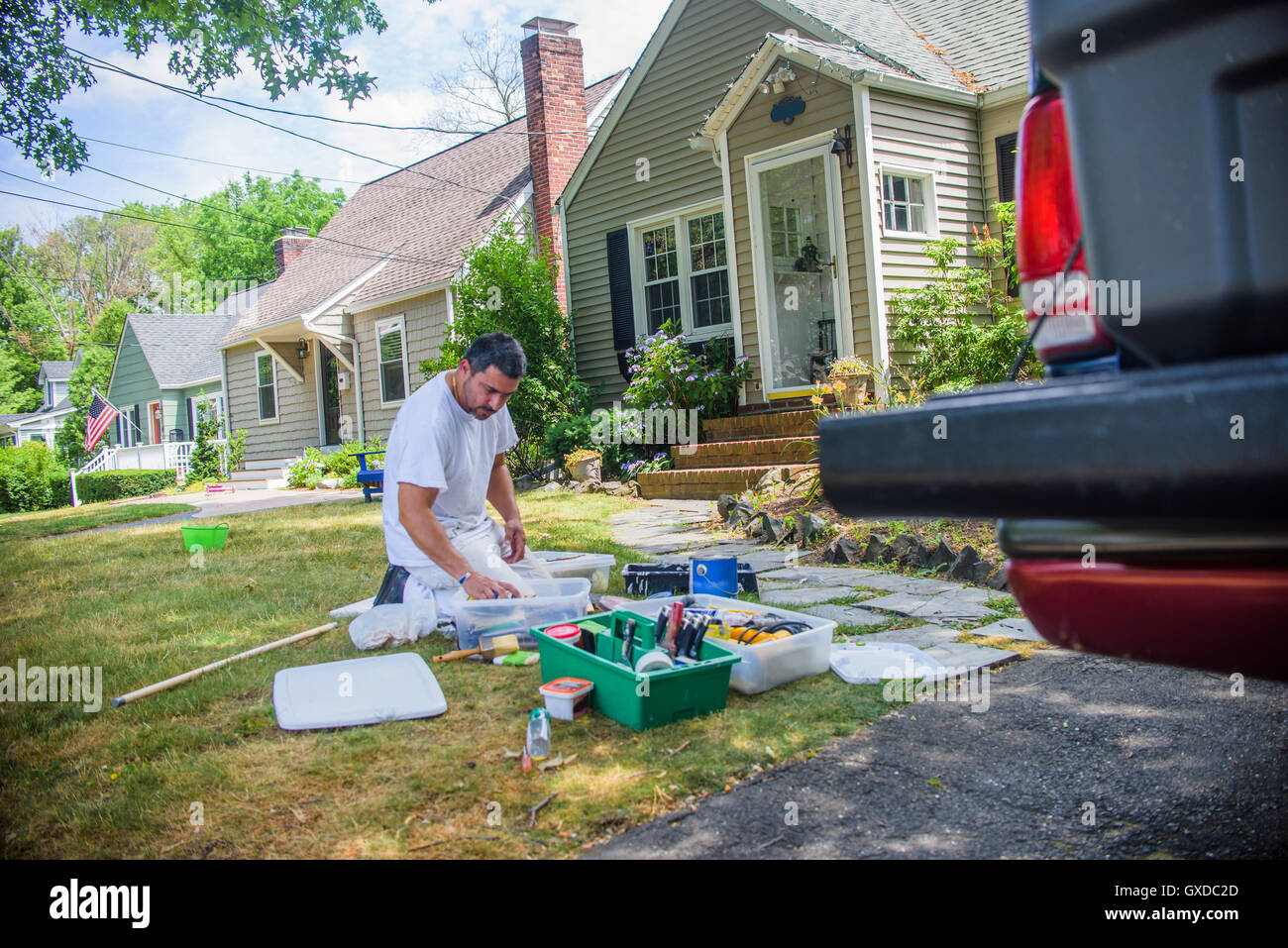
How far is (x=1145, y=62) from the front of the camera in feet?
3.26

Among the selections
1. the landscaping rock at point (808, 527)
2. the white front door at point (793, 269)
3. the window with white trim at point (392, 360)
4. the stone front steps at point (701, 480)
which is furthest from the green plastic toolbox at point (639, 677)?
the window with white trim at point (392, 360)

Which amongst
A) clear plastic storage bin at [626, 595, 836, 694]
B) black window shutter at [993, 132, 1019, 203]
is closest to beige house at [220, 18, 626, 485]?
black window shutter at [993, 132, 1019, 203]

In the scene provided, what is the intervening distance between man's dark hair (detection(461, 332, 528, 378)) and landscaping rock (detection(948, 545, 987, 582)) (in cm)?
266

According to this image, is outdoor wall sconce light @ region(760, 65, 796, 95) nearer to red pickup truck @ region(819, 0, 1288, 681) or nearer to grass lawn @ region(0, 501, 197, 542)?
red pickup truck @ region(819, 0, 1288, 681)

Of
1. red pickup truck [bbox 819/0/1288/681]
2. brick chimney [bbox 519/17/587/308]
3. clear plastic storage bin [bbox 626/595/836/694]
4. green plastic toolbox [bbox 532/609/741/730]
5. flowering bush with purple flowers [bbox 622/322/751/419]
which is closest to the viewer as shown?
red pickup truck [bbox 819/0/1288/681]

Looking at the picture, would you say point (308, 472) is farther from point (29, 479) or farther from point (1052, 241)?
point (1052, 241)

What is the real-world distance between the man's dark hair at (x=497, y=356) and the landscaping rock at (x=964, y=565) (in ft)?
8.72

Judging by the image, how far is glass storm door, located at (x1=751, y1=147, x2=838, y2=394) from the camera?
9.65m

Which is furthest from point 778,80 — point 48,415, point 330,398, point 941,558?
point 48,415

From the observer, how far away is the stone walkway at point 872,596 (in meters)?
3.59

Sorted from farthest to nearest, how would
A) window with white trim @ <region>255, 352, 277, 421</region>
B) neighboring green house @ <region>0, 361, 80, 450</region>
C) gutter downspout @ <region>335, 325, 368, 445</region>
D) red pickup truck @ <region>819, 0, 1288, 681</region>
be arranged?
neighboring green house @ <region>0, 361, 80, 450</region> < window with white trim @ <region>255, 352, 277, 421</region> < gutter downspout @ <region>335, 325, 368, 445</region> < red pickup truck @ <region>819, 0, 1288, 681</region>

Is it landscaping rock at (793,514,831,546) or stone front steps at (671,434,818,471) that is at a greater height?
stone front steps at (671,434,818,471)

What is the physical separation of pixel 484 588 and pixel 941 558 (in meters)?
2.78
